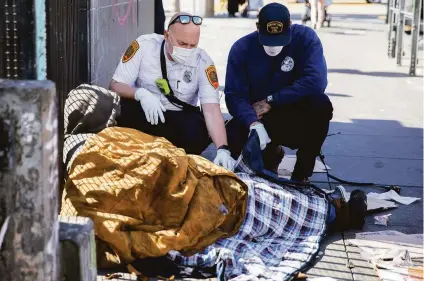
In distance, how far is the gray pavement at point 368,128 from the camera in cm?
462

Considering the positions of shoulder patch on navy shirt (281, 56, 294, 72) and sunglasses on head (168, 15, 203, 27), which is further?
shoulder patch on navy shirt (281, 56, 294, 72)

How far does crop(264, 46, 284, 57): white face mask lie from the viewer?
5344mm

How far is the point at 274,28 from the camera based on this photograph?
525 cm

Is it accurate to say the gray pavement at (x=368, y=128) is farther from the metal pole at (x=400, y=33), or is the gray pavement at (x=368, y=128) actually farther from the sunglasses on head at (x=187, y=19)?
the sunglasses on head at (x=187, y=19)

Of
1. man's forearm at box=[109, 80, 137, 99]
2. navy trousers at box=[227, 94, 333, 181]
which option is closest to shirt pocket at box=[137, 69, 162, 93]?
man's forearm at box=[109, 80, 137, 99]

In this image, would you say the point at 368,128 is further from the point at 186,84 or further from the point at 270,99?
the point at 186,84

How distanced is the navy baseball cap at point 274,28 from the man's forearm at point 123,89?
2.88 feet

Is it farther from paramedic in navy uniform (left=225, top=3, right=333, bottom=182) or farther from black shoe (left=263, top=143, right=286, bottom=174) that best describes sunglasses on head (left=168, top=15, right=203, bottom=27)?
black shoe (left=263, top=143, right=286, bottom=174)

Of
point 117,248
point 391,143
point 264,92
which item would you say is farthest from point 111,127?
point 391,143

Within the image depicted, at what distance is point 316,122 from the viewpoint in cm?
543

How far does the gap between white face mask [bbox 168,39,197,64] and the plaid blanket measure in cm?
63

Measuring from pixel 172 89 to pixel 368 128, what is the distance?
10.1 feet

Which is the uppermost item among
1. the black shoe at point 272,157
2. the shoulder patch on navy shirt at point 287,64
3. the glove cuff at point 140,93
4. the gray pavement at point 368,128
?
the shoulder patch on navy shirt at point 287,64

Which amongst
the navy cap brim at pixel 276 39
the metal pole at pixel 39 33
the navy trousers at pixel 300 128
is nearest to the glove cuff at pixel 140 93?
the navy trousers at pixel 300 128
